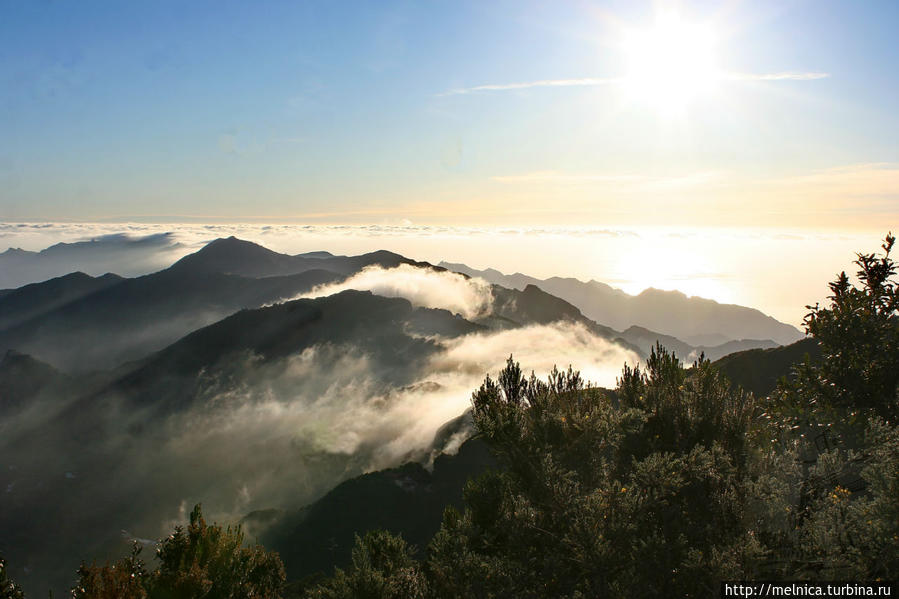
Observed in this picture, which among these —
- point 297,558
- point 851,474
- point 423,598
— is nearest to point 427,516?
point 297,558

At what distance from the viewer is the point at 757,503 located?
59.6 feet

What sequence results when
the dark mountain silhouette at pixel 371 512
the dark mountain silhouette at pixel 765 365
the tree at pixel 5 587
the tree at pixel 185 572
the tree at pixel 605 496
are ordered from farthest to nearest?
the dark mountain silhouette at pixel 371 512 → the dark mountain silhouette at pixel 765 365 → the tree at pixel 605 496 → the tree at pixel 5 587 → the tree at pixel 185 572

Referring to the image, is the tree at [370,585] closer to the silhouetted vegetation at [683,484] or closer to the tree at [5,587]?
the silhouetted vegetation at [683,484]

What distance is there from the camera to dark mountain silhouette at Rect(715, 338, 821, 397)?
3374 inches

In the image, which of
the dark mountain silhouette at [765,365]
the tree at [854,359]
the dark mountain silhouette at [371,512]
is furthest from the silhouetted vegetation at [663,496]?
the dark mountain silhouette at [371,512]

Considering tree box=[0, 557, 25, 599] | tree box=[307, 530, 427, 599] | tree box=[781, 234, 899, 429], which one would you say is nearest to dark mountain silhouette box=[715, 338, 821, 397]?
tree box=[781, 234, 899, 429]

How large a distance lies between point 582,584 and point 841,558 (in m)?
8.18

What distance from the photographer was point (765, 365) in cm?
9169

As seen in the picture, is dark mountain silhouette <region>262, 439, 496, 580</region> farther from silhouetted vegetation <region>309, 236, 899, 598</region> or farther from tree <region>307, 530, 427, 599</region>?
silhouetted vegetation <region>309, 236, 899, 598</region>

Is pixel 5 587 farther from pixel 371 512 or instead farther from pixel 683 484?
pixel 371 512

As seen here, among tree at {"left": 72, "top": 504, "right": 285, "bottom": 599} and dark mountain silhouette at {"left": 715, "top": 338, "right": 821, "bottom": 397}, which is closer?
tree at {"left": 72, "top": 504, "right": 285, "bottom": 599}

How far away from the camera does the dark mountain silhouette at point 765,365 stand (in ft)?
281

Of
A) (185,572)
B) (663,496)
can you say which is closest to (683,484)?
(663,496)

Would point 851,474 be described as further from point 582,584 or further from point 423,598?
point 423,598
